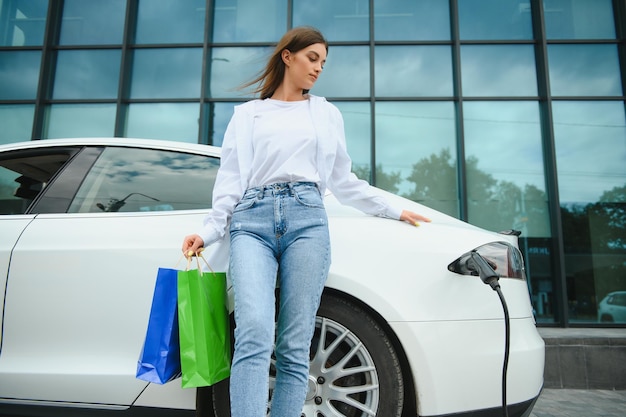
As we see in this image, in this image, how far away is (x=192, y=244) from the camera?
160 cm

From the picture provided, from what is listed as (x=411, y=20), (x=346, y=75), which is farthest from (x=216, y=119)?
(x=411, y=20)

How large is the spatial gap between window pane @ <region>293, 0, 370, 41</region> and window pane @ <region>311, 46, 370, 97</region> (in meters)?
0.24

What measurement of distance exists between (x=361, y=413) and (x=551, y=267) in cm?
509

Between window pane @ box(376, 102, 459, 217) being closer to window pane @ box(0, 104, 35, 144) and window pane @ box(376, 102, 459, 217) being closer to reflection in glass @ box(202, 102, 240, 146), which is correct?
reflection in glass @ box(202, 102, 240, 146)

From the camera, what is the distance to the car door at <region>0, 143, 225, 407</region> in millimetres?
1802

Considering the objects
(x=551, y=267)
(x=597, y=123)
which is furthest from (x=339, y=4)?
(x=551, y=267)

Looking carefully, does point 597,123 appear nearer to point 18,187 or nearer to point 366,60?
point 366,60

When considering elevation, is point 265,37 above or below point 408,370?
above

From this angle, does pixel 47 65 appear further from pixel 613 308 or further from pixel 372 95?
pixel 613 308

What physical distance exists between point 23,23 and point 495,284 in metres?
8.12

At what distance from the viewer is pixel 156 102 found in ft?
21.9

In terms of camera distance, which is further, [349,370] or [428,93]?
[428,93]

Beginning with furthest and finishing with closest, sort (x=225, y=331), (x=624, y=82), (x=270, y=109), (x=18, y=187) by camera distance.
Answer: (x=624, y=82) → (x=18, y=187) → (x=270, y=109) → (x=225, y=331)

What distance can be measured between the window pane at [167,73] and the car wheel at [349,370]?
5627 millimetres
